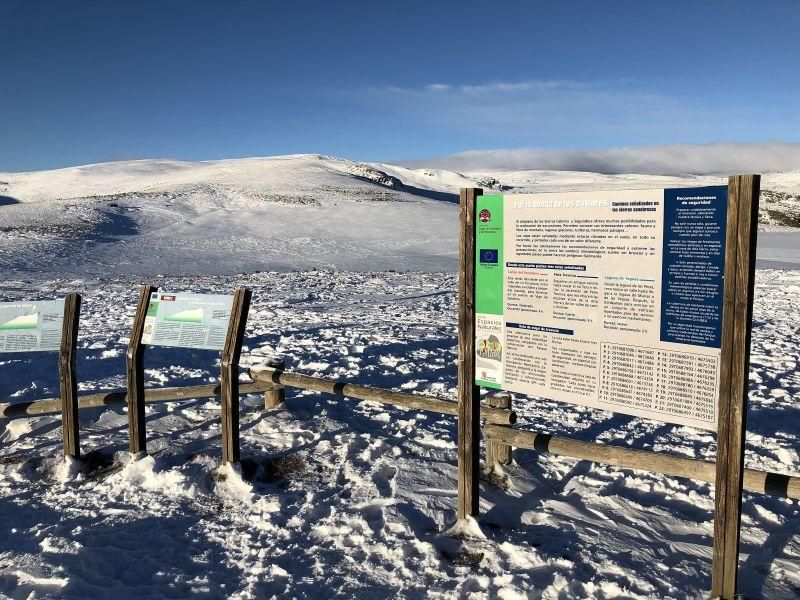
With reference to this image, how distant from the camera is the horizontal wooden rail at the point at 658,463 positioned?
14.0 feet

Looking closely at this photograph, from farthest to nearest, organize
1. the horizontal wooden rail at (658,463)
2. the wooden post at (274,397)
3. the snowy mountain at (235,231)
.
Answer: the snowy mountain at (235,231)
the wooden post at (274,397)
the horizontal wooden rail at (658,463)

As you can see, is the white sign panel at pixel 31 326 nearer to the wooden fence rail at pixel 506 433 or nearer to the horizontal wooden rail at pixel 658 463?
the wooden fence rail at pixel 506 433

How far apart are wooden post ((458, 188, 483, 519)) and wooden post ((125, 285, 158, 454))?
3.08m

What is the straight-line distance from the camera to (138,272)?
21562mm

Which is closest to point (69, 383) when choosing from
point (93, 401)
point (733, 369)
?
point (93, 401)

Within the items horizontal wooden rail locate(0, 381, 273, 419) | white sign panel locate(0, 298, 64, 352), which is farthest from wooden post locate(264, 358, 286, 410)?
white sign panel locate(0, 298, 64, 352)

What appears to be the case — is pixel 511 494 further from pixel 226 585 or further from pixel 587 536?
pixel 226 585

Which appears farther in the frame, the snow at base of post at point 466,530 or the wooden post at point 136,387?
the wooden post at point 136,387

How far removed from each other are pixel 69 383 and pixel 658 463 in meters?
5.14

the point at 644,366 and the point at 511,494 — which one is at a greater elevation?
the point at 644,366

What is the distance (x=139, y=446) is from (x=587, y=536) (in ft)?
13.4

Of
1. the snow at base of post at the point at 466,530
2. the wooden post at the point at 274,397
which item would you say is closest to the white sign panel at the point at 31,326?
the wooden post at the point at 274,397

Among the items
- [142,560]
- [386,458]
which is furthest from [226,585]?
[386,458]

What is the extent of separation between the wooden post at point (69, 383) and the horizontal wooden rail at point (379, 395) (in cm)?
188
